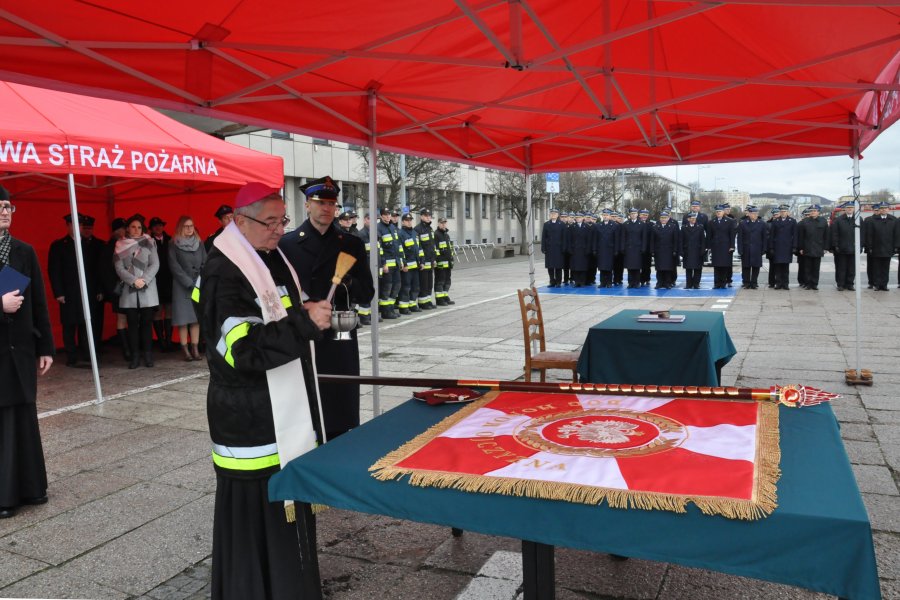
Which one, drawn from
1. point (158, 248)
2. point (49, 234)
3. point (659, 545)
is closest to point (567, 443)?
point (659, 545)

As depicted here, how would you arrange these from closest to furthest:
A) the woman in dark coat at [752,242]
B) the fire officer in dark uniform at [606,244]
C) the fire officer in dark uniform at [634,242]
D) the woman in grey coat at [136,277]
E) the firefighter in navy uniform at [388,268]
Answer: the woman in grey coat at [136,277], the firefighter in navy uniform at [388,268], the woman in dark coat at [752,242], the fire officer in dark uniform at [634,242], the fire officer in dark uniform at [606,244]

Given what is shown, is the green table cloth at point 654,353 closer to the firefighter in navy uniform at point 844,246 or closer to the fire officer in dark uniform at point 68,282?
the fire officer in dark uniform at point 68,282

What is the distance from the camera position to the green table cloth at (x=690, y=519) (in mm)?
1572

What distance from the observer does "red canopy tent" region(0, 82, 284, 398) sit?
578 centimetres

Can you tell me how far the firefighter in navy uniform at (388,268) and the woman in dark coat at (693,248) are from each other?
774 cm

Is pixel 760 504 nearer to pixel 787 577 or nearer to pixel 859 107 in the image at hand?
pixel 787 577

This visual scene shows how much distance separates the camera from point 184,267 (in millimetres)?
8266

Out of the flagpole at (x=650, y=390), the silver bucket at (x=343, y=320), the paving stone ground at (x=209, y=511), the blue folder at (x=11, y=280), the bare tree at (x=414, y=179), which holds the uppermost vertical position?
the bare tree at (x=414, y=179)

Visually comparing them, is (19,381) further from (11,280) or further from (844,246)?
(844,246)

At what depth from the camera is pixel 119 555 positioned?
329 cm

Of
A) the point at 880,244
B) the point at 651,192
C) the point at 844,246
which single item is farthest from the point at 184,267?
the point at 651,192

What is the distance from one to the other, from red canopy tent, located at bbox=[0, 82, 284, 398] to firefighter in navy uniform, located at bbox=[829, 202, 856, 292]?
1289cm

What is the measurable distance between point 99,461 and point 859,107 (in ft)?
20.8

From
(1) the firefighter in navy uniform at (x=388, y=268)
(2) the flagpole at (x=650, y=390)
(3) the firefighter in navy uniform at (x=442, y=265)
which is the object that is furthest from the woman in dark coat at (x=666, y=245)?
(2) the flagpole at (x=650, y=390)
